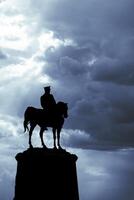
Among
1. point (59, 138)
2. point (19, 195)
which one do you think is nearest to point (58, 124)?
point (59, 138)

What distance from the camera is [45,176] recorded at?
25.3 meters

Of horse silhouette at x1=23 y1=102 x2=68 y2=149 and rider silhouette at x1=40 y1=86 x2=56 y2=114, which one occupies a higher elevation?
rider silhouette at x1=40 y1=86 x2=56 y2=114

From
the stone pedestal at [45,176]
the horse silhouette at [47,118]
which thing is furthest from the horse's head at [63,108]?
the stone pedestal at [45,176]

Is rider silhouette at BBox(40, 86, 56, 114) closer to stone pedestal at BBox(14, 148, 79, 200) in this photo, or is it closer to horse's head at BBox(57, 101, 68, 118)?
horse's head at BBox(57, 101, 68, 118)

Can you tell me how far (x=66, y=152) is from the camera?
2588 cm

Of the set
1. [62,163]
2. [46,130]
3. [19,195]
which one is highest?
[46,130]

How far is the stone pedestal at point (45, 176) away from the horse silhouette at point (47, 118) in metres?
0.64

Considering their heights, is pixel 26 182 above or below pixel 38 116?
below

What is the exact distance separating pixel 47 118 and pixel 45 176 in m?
2.98

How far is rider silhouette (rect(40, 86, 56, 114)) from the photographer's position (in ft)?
85.5

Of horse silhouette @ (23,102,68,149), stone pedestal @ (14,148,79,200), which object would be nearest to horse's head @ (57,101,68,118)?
horse silhouette @ (23,102,68,149)

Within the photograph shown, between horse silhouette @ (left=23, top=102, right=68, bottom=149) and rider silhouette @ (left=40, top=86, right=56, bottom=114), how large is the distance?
19cm

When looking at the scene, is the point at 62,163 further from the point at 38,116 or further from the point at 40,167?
the point at 38,116

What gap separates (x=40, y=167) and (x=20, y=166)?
116 centimetres
